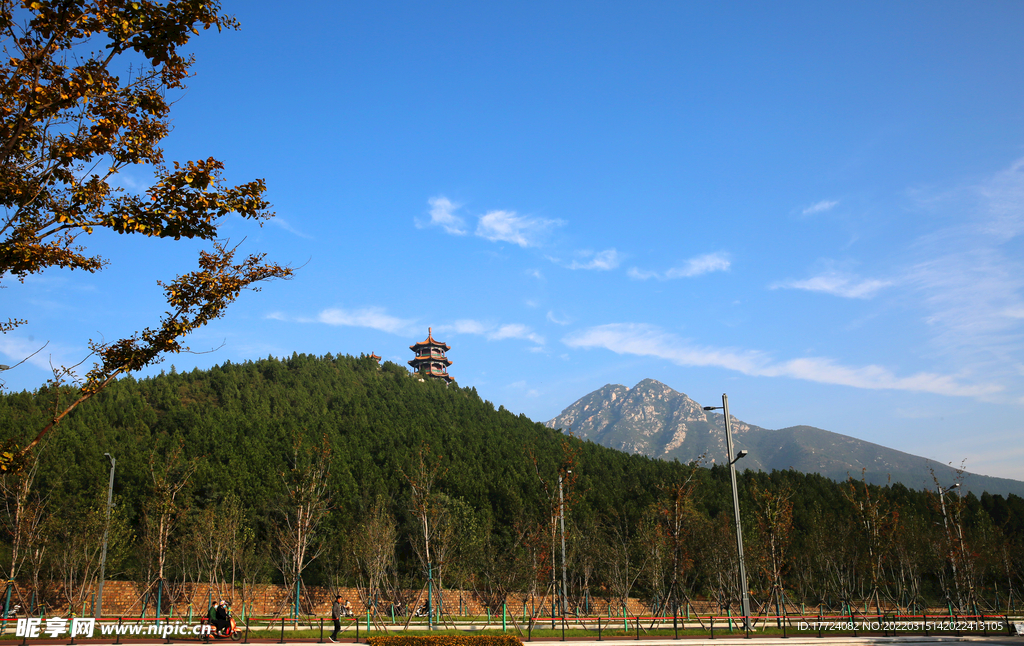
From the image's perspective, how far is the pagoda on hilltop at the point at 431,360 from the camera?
431 feet

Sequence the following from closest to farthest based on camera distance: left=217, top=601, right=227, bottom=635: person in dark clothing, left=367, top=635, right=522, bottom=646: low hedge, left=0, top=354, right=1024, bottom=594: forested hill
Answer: left=367, top=635, right=522, bottom=646: low hedge
left=217, top=601, right=227, bottom=635: person in dark clothing
left=0, top=354, right=1024, bottom=594: forested hill

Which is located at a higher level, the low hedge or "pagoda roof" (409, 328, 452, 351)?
"pagoda roof" (409, 328, 452, 351)

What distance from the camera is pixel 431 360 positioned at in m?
131

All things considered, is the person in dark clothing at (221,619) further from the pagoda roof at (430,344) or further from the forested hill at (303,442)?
the pagoda roof at (430,344)

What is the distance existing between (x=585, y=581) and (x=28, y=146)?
45439 millimetres

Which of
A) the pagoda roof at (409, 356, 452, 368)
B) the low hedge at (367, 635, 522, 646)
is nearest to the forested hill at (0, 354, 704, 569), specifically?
the low hedge at (367, 635, 522, 646)

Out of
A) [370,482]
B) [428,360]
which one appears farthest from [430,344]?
[370,482]

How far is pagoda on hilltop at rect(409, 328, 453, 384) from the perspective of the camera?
131 meters

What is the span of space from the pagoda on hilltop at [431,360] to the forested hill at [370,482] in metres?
37.2

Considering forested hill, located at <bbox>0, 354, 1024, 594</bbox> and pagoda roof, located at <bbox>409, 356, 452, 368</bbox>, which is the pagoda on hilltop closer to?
pagoda roof, located at <bbox>409, 356, 452, 368</bbox>

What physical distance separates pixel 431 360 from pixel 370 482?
72505mm

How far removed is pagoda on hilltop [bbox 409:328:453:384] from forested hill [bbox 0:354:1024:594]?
37236 mm

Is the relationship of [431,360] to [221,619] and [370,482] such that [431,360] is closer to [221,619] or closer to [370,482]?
[370,482]

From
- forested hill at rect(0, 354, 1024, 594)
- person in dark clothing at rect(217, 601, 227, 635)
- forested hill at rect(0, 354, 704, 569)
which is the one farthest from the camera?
forested hill at rect(0, 354, 704, 569)
